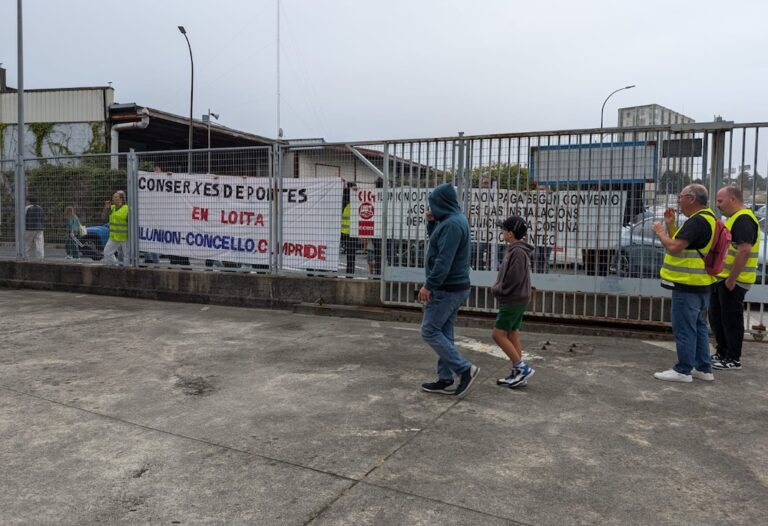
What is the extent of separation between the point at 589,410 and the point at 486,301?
3.24 meters

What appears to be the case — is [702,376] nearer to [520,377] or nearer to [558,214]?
[520,377]

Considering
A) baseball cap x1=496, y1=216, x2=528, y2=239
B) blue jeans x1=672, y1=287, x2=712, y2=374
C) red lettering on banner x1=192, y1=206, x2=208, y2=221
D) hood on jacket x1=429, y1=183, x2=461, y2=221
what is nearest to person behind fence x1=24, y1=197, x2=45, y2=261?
red lettering on banner x1=192, y1=206, x2=208, y2=221

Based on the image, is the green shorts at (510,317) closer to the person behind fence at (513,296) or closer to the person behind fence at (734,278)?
the person behind fence at (513,296)

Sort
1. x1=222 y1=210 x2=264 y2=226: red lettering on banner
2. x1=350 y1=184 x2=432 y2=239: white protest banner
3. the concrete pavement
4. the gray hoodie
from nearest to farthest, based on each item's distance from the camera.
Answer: the concrete pavement
the gray hoodie
x1=350 y1=184 x2=432 y2=239: white protest banner
x1=222 y1=210 x2=264 y2=226: red lettering on banner

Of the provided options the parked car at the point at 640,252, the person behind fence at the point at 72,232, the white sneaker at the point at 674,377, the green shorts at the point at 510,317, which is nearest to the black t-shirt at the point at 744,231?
the parked car at the point at 640,252

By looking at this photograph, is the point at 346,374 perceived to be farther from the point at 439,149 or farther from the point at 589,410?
the point at 439,149

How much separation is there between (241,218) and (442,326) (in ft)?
17.3

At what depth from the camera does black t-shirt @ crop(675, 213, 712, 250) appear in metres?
4.96

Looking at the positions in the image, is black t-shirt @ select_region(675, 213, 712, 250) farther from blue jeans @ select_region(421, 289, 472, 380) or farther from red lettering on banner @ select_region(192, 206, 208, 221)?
red lettering on banner @ select_region(192, 206, 208, 221)

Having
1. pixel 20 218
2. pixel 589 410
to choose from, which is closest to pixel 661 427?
pixel 589 410

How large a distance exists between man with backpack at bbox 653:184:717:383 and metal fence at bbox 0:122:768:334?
1444mm

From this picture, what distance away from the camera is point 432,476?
3252 mm

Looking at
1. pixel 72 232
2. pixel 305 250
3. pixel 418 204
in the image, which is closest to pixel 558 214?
pixel 418 204

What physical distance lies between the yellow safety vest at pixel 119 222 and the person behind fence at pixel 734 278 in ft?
28.8
